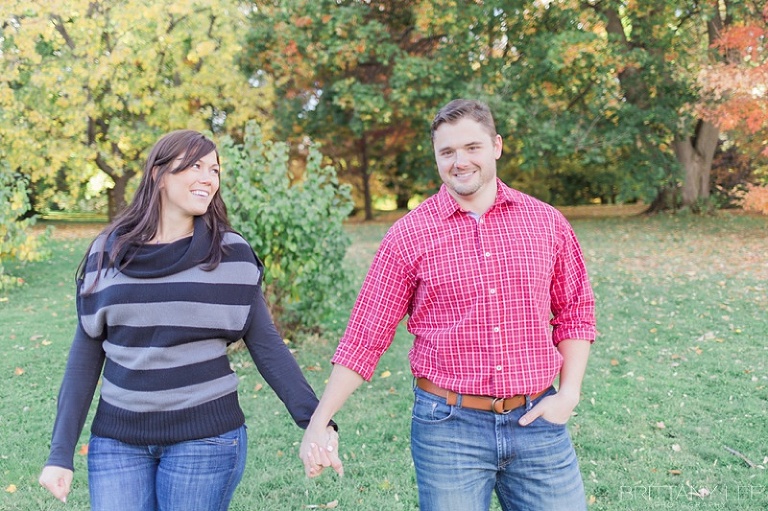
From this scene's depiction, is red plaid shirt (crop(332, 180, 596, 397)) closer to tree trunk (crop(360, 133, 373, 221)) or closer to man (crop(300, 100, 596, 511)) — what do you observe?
man (crop(300, 100, 596, 511))

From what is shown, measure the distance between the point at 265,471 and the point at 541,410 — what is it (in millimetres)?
2640

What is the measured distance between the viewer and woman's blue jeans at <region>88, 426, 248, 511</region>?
6.98 ft

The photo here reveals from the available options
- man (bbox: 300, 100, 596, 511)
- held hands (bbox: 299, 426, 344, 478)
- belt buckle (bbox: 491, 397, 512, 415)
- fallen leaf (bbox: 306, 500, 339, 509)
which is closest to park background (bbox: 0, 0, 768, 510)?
fallen leaf (bbox: 306, 500, 339, 509)

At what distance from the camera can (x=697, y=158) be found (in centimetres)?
1950

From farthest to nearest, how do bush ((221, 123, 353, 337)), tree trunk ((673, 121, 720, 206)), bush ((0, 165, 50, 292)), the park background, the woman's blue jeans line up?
tree trunk ((673, 121, 720, 206))
bush ((0, 165, 50, 292))
bush ((221, 123, 353, 337))
the park background
the woman's blue jeans

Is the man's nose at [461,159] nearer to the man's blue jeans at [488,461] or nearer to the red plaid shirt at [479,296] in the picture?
the red plaid shirt at [479,296]

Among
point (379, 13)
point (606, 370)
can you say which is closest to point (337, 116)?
point (379, 13)

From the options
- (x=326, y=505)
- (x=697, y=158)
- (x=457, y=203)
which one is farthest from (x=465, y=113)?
(x=697, y=158)

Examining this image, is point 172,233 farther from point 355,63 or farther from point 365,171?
point 365,171

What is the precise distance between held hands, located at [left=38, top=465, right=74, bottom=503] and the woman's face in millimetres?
921

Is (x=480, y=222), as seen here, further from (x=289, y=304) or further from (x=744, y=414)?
(x=289, y=304)

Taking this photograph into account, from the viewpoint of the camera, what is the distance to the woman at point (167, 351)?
2160 mm

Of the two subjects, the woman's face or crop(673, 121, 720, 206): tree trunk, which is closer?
the woman's face

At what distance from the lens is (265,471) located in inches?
170
